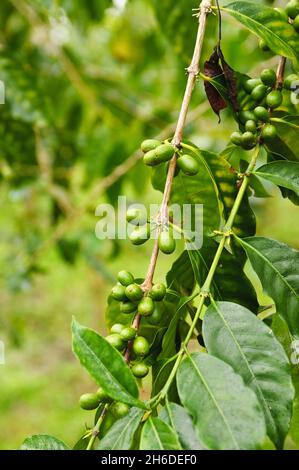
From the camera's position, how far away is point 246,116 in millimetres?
937

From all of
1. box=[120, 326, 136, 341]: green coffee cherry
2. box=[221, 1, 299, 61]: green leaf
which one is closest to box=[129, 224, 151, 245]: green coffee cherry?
box=[120, 326, 136, 341]: green coffee cherry

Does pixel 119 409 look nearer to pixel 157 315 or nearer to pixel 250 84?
pixel 157 315

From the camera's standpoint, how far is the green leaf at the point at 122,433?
0.66 meters

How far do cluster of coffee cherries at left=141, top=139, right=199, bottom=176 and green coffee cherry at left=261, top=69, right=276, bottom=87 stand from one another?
211 millimetres

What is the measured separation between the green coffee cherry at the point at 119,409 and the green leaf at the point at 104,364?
3 cm

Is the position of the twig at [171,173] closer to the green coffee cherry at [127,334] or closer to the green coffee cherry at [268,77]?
the green coffee cherry at [127,334]

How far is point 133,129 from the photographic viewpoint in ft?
7.81

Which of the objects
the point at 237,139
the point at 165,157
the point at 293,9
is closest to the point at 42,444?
the point at 165,157

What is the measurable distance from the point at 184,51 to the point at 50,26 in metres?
1.17

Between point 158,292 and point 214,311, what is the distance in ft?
0.26

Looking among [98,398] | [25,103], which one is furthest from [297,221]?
[98,398]

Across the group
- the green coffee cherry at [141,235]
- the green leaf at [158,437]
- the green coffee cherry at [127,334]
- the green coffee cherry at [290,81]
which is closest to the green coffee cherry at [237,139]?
the green coffee cherry at [290,81]

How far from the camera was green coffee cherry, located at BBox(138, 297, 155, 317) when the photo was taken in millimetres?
779
